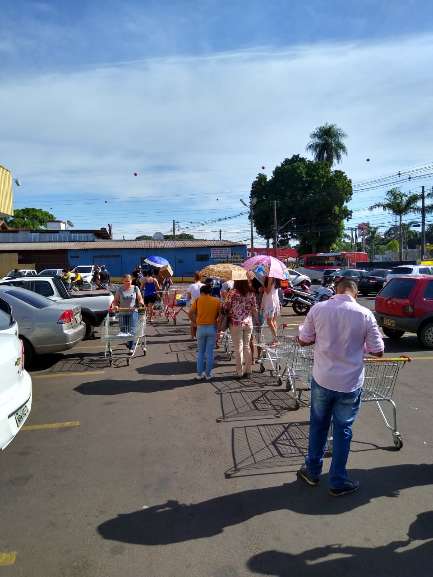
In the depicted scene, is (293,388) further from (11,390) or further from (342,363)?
(11,390)

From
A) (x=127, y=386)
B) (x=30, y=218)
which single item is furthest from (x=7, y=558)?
(x=30, y=218)

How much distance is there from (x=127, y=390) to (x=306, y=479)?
383 centimetres

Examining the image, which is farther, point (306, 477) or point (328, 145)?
point (328, 145)

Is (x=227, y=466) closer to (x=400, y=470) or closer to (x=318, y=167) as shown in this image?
(x=400, y=470)

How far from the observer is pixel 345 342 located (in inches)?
157

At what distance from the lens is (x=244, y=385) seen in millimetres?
7539

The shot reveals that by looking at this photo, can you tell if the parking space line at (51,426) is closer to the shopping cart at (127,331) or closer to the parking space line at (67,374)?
the parking space line at (67,374)

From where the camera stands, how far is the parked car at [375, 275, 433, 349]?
10.5m

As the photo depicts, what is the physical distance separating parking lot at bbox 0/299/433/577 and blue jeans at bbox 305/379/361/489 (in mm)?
248

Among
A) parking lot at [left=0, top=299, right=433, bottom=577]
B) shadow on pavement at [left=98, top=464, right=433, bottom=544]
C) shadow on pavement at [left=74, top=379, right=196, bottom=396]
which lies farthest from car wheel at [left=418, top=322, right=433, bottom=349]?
shadow on pavement at [left=98, top=464, right=433, bottom=544]

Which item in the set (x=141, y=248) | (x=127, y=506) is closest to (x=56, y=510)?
(x=127, y=506)

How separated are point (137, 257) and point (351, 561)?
4538cm

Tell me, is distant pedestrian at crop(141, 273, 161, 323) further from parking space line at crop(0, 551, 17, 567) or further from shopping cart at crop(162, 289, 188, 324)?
parking space line at crop(0, 551, 17, 567)

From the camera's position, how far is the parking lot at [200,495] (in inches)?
127
